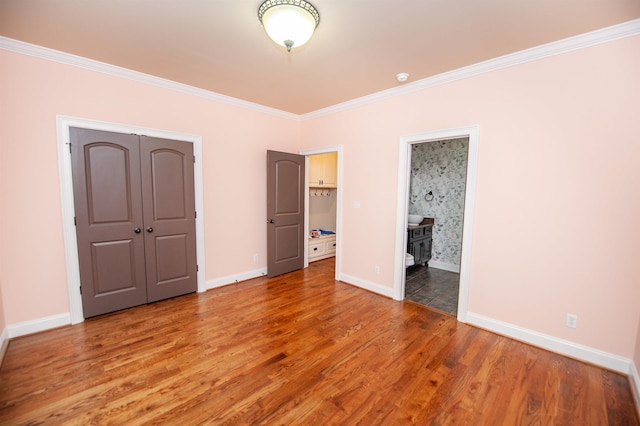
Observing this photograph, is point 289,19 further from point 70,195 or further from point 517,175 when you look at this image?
point 70,195

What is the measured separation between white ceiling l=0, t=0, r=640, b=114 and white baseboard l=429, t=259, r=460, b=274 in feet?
10.9

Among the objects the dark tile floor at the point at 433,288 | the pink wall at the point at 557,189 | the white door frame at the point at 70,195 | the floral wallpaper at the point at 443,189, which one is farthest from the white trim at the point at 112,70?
the dark tile floor at the point at 433,288

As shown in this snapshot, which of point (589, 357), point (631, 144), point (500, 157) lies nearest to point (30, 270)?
point (500, 157)

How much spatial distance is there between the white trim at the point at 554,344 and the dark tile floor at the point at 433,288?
37 cm

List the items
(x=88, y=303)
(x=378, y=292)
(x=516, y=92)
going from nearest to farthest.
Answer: (x=516, y=92)
(x=88, y=303)
(x=378, y=292)

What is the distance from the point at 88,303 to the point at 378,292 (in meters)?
3.46

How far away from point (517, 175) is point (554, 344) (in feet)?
5.21

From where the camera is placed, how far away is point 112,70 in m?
2.90

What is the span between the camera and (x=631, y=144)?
209 cm

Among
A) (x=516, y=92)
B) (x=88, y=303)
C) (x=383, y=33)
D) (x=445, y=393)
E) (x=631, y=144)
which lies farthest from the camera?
(x=88, y=303)

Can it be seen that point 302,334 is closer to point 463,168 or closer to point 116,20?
point 116,20

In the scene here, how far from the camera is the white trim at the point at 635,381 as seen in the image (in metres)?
1.86

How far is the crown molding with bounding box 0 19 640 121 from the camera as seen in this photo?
2143 mm

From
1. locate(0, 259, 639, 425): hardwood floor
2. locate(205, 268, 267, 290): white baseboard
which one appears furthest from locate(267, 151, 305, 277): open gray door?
locate(0, 259, 639, 425): hardwood floor
